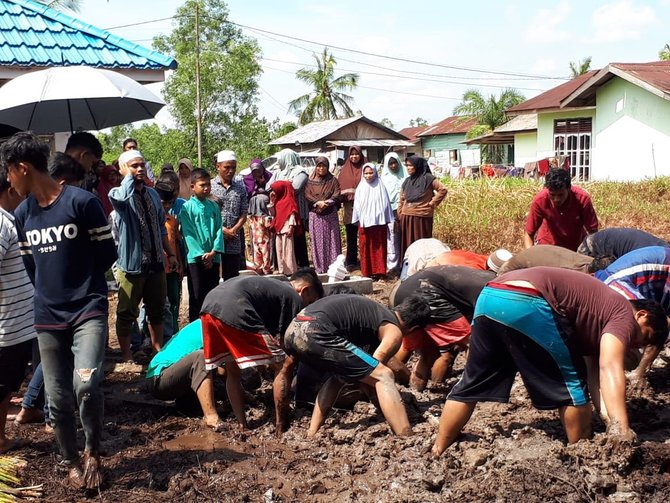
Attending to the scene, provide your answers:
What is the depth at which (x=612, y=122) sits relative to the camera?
21.9 metres

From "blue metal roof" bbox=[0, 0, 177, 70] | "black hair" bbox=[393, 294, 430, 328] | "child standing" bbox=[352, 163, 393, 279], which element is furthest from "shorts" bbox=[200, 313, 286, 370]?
"child standing" bbox=[352, 163, 393, 279]

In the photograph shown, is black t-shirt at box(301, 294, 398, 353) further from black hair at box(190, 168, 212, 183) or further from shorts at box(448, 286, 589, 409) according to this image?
black hair at box(190, 168, 212, 183)

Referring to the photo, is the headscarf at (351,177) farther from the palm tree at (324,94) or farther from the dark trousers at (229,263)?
the palm tree at (324,94)

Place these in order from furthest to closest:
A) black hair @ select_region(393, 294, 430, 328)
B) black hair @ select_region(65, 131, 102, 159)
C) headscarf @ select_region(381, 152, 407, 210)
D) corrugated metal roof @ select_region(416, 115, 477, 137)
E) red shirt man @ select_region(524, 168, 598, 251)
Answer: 1. corrugated metal roof @ select_region(416, 115, 477, 137)
2. headscarf @ select_region(381, 152, 407, 210)
3. red shirt man @ select_region(524, 168, 598, 251)
4. black hair @ select_region(65, 131, 102, 159)
5. black hair @ select_region(393, 294, 430, 328)

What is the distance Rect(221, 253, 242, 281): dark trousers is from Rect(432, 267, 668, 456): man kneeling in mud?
434cm

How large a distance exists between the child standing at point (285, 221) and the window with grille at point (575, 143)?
14.9 metres

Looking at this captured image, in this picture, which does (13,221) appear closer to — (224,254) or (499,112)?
(224,254)

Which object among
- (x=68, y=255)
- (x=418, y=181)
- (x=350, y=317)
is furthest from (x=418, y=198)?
(x=68, y=255)

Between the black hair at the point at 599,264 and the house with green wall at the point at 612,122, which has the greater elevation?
the house with green wall at the point at 612,122

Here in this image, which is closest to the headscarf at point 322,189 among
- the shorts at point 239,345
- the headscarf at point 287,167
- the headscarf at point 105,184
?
the headscarf at point 287,167

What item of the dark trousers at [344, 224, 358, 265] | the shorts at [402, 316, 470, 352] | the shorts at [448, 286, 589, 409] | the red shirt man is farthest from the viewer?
the dark trousers at [344, 224, 358, 265]

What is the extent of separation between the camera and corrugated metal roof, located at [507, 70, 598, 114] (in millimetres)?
23152

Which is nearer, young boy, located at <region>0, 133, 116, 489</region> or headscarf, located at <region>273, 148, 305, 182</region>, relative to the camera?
young boy, located at <region>0, 133, 116, 489</region>

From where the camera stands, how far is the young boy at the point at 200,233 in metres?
7.25
